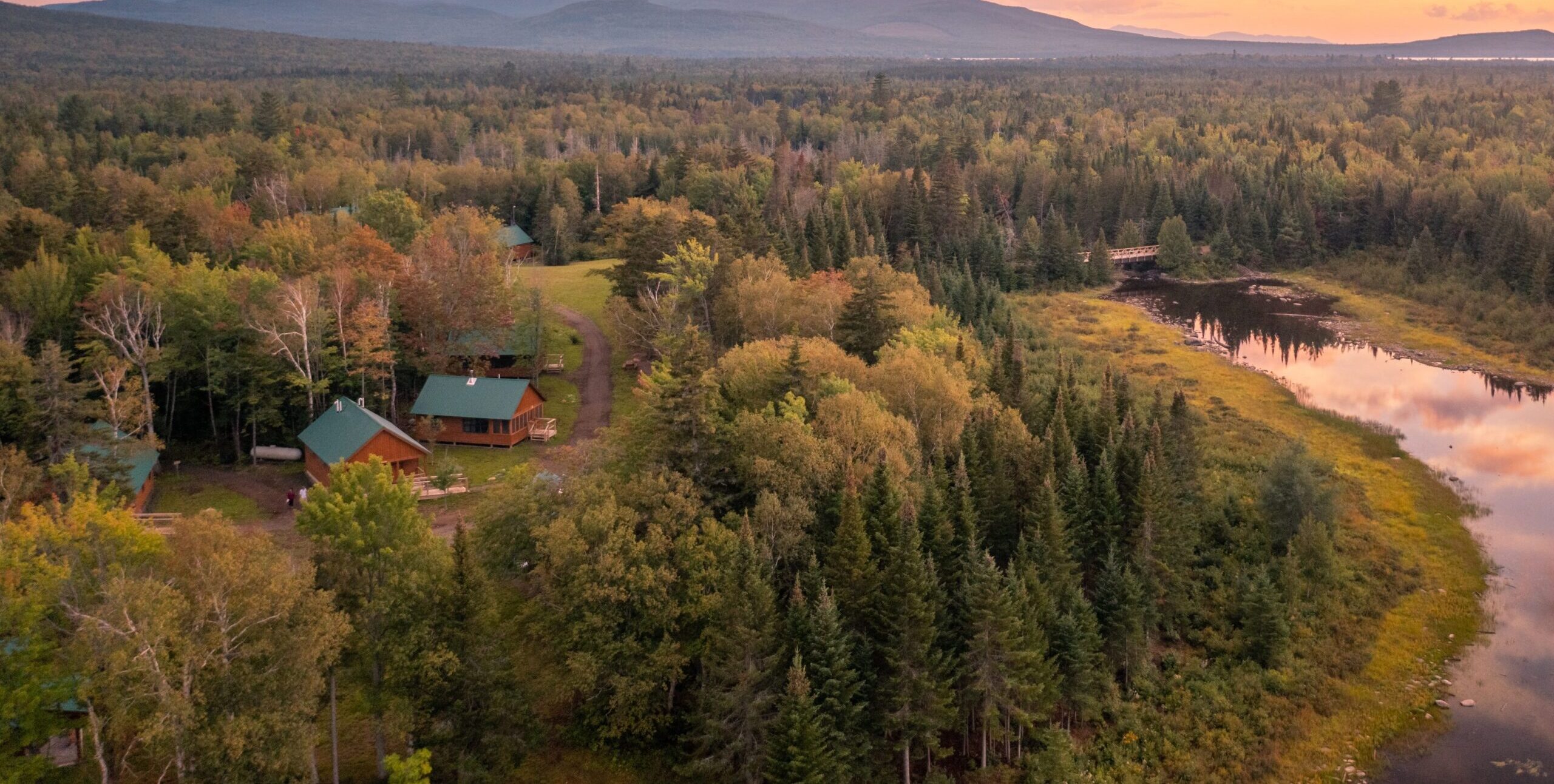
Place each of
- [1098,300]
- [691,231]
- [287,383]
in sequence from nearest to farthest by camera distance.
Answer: [287,383] → [691,231] → [1098,300]

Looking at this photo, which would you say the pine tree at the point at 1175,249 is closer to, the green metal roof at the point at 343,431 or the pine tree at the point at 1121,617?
the pine tree at the point at 1121,617

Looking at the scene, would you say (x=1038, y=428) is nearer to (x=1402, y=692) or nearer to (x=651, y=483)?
(x=1402, y=692)

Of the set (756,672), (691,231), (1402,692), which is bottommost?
(1402,692)

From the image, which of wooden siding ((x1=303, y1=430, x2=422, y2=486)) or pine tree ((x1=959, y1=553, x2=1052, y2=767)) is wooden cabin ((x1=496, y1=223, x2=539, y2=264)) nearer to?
wooden siding ((x1=303, y1=430, x2=422, y2=486))

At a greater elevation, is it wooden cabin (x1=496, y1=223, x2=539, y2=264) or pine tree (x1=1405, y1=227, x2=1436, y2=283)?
pine tree (x1=1405, y1=227, x2=1436, y2=283)

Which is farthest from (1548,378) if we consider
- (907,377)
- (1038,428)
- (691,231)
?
(691,231)

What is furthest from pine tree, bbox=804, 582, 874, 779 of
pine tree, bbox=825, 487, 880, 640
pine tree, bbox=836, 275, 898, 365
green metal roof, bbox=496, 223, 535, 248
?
green metal roof, bbox=496, 223, 535, 248
